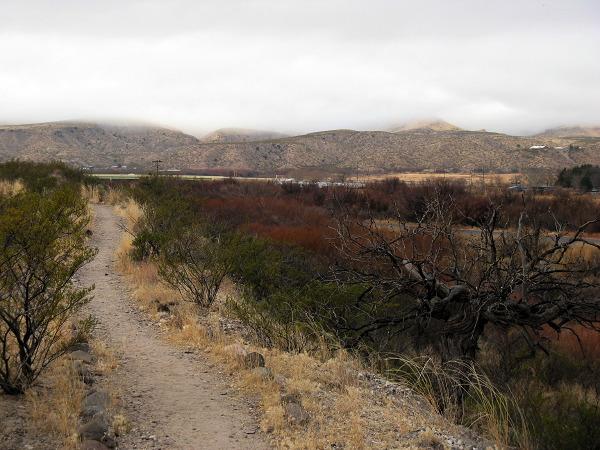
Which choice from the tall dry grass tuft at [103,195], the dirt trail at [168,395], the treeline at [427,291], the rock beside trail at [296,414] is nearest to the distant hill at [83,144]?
the tall dry grass tuft at [103,195]

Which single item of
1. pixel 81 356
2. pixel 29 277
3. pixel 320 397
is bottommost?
pixel 320 397

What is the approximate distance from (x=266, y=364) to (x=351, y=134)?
10729 centimetres

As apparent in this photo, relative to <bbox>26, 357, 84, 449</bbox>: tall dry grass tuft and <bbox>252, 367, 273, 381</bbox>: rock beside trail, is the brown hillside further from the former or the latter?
<bbox>26, 357, 84, 449</bbox>: tall dry grass tuft

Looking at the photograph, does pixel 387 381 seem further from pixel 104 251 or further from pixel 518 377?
pixel 104 251

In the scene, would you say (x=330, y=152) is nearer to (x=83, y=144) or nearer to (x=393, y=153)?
(x=393, y=153)

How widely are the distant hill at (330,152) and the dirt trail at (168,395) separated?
269ft

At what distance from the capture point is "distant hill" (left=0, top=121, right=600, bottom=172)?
8588 centimetres

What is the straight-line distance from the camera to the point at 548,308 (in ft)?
17.0

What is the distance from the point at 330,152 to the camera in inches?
3976

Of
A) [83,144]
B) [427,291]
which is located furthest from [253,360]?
[83,144]

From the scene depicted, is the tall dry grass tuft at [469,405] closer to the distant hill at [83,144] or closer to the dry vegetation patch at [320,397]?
the dry vegetation patch at [320,397]

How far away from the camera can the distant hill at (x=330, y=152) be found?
85.9 meters

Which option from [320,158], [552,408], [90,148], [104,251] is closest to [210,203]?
[104,251]

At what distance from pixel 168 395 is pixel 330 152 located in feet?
321
